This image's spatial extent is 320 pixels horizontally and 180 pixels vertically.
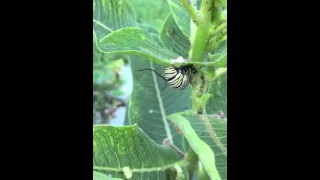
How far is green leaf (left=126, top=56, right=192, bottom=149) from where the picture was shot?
636 millimetres

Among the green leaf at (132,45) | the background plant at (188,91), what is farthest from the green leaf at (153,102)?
the green leaf at (132,45)

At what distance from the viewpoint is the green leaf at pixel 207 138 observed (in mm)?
493

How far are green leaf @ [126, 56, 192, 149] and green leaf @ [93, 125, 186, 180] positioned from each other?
0.08 m

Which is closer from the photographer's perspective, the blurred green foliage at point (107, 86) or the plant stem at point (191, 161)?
the plant stem at point (191, 161)

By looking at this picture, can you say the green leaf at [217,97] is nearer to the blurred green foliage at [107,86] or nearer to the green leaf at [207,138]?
the green leaf at [207,138]

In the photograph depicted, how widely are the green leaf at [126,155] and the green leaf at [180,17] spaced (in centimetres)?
14

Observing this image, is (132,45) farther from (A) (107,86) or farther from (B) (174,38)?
(A) (107,86)

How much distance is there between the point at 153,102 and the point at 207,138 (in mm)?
152

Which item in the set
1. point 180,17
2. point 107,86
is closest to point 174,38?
point 180,17

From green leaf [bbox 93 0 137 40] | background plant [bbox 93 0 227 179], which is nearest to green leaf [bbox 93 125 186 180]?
background plant [bbox 93 0 227 179]

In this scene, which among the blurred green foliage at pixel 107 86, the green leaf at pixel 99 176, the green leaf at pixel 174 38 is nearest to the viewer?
the green leaf at pixel 99 176

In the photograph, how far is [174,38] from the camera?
24.2 inches
